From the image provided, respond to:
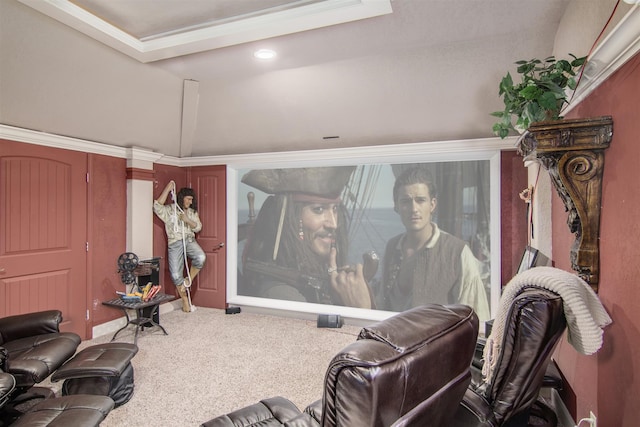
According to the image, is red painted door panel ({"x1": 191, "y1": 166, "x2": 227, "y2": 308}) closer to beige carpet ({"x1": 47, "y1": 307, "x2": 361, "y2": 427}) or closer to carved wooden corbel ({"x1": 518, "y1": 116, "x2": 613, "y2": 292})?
beige carpet ({"x1": 47, "y1": 307, "x2": 361, "y2": 427})

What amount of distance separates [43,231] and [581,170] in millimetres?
4282

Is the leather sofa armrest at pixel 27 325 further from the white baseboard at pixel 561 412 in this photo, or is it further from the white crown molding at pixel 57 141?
the white baseboard at pixel 561 412

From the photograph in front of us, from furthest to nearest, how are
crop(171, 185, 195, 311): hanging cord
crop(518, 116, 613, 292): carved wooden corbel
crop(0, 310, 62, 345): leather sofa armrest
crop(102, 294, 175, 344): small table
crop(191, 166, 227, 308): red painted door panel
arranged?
1. crop(191, 166, 227, 308): red painted door panel
2. crop(171, 185, 195, 311): hanging cord
3. crop(102, 294, 175, 344): small table
4. crop(0, 310, 62, 345): leather sofa armrest
5. crop(518, 116, 613, 292): carved wooden corbel

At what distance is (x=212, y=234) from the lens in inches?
195

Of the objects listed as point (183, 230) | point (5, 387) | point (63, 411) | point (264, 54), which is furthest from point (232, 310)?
point (264, 54)

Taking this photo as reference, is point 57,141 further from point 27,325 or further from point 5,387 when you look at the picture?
point 5,387

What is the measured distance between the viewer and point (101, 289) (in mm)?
3895

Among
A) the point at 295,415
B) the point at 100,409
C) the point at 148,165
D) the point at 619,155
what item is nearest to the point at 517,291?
the point at 619,155

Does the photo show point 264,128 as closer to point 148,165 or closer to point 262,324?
point 148,165

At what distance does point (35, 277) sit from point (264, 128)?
2749 millimetres

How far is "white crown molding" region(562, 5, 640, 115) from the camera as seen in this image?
1.16 meters

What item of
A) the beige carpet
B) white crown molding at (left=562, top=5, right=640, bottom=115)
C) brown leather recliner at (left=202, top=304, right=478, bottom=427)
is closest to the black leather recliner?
the beige carpet

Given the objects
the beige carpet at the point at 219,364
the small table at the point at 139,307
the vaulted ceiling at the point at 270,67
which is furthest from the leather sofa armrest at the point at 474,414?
the small table at the point at 139,307

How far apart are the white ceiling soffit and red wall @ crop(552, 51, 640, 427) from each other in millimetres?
1323
